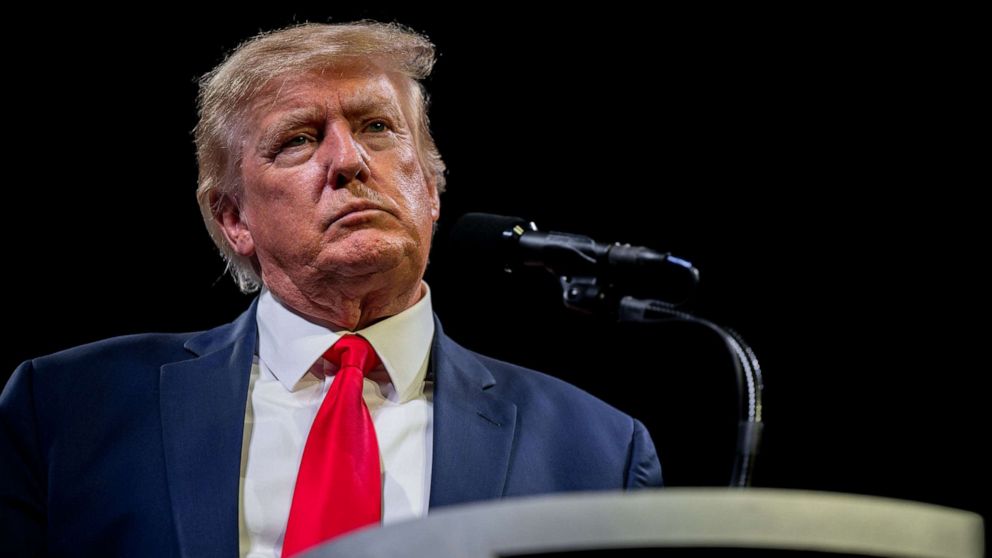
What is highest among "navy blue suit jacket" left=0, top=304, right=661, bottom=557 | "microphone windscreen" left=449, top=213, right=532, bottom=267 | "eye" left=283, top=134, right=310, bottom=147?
"eye" left=283, top=134, right=310, bottom=147

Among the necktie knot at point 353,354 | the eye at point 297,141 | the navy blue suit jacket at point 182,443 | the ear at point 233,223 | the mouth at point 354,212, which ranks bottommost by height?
the navy blue suit jacket at point 182,443

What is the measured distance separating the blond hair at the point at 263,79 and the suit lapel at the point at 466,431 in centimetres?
57

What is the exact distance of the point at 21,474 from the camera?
2.19 meters

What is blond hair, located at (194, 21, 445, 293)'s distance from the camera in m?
2.54

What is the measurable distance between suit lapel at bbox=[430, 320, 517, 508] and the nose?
1.46ft

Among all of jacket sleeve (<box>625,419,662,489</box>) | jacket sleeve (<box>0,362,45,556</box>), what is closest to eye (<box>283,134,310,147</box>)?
jacket sleeve (<box>0,362,45,556</box>)

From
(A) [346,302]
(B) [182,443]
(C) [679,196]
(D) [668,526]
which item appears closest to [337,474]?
(B) [182,443]

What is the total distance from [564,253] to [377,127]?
913 mm

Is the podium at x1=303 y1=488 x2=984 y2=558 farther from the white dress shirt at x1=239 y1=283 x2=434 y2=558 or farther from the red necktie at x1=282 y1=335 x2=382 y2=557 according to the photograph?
the white dress shirt at x1=239 y1=283 x2=434 y2=558

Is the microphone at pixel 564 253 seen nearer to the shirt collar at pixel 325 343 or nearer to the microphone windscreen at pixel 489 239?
the microphone windscreen at pixel 489 239

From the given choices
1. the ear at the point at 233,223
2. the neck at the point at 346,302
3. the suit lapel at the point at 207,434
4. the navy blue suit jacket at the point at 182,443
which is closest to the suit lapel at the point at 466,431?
the navy blue suit jacket at the point at 182,443

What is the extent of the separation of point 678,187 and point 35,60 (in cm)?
186

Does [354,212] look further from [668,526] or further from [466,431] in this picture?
[668,526]

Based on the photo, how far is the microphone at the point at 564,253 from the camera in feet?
5.36
